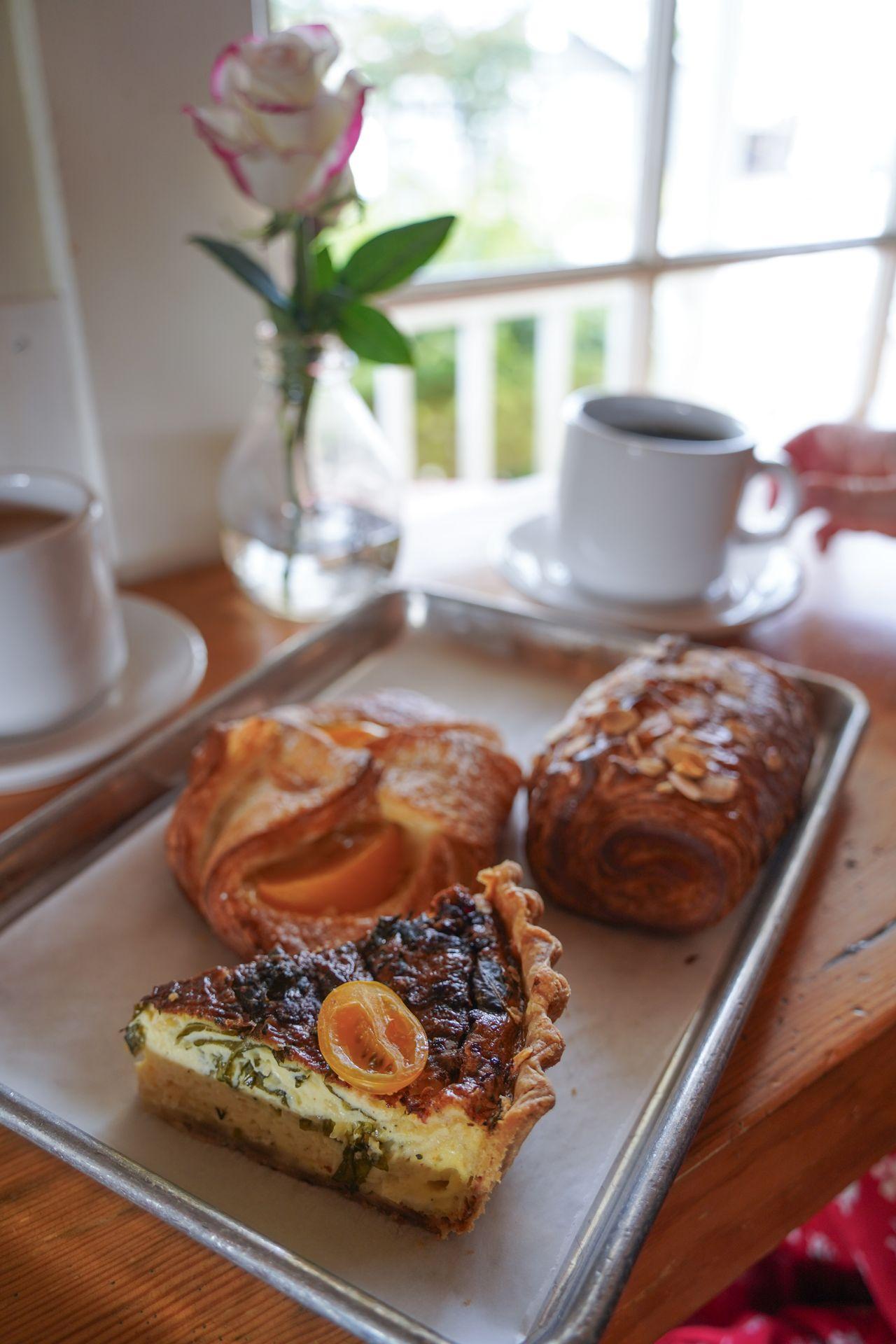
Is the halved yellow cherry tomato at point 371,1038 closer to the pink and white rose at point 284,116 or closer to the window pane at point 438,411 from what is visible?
the pink and white rose at point 284,116

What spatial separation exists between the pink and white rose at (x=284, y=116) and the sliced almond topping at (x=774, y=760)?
658mm

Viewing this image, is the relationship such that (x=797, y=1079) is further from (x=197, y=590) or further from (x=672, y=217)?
→ (x=672, y=217)

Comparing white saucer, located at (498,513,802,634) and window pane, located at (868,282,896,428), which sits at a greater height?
white saucer, located at (498,513,802,634)

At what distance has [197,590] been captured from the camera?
1318 mm

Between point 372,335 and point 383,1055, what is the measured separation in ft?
2.57

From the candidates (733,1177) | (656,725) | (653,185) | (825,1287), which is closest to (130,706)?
(656,725)

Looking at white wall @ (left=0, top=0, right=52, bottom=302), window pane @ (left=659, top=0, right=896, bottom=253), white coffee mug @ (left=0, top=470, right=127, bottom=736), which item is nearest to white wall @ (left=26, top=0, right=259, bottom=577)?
white wall @ (left=0, top=0, right=52, bottom=302)

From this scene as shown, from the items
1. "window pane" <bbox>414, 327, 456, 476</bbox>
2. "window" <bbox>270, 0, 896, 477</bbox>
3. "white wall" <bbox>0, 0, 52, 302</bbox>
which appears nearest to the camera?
"white wall" <bbox>0, 0, 52, 302</bbox>

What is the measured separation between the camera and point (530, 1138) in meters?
0.64

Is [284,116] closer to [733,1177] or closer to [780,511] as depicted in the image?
[780,511]

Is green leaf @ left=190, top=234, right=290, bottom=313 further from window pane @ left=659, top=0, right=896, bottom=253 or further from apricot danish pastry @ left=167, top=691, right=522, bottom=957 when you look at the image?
window pane @ left=659, top=0, right=896, bottom=253

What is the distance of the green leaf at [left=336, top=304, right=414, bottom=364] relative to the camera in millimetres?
1112

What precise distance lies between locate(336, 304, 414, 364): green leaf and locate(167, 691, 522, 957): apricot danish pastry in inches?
17.3

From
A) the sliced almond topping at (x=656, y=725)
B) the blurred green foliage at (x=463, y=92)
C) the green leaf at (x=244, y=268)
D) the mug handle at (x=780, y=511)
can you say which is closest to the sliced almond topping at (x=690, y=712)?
the sliced almond topping at (x=656, y=725)
